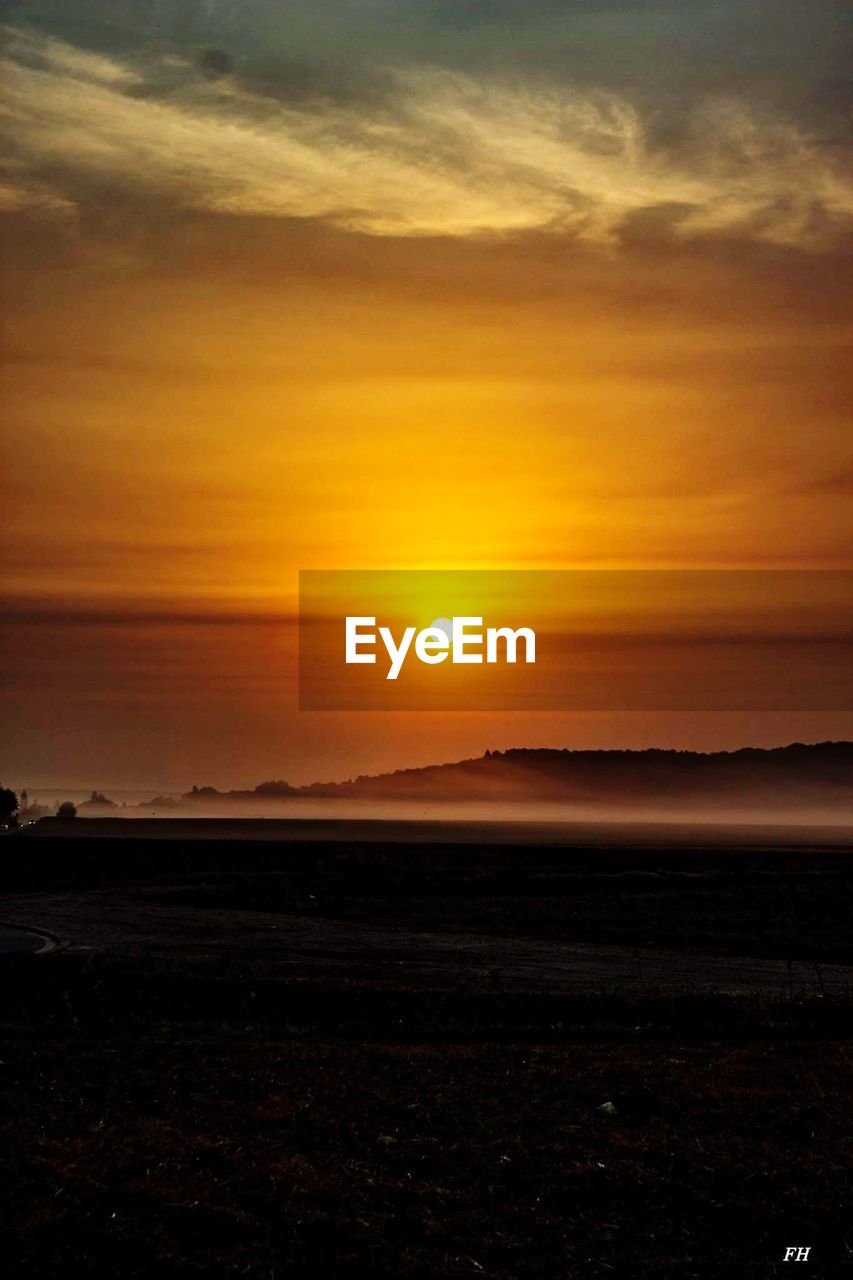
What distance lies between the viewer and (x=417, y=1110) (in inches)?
593

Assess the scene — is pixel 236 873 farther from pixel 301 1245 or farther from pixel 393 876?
pixel 301 1245

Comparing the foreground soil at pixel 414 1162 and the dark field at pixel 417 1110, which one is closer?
the foreground soil at pixel 414 1162

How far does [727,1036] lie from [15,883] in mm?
49953

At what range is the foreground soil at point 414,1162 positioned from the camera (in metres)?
10.2

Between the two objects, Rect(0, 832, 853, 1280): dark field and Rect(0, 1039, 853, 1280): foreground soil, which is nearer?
Rect(0, 1039, 853, 1280): foreground soil

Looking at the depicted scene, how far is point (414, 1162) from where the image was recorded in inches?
508

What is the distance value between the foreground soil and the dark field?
0.11 feet

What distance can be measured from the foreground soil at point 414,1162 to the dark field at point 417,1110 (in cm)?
3

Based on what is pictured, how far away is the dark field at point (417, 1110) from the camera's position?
10.5 meters

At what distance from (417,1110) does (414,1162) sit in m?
2.17

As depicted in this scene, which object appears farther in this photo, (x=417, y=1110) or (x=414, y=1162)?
(x=417, y=1110)

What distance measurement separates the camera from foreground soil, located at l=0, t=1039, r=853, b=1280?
403 inches

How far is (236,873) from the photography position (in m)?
78.6

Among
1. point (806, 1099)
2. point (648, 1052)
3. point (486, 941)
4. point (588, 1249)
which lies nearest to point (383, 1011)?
point (648, 1052)
